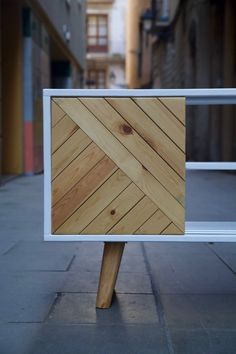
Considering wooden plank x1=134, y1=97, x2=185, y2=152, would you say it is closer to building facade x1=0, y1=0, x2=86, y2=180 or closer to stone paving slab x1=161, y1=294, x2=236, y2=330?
stone paving slab x1=161, y1=294, x2=236, y2=330

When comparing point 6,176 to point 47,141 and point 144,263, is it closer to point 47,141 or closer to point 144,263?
point 144,263

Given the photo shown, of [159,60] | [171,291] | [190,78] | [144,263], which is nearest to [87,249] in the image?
[144,263]

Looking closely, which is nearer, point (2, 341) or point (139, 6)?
point (2, 341)

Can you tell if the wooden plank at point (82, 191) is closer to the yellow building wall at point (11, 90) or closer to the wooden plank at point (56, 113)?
the wooden plank at point (56, 113)

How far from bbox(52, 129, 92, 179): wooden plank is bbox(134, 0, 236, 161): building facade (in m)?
11.7

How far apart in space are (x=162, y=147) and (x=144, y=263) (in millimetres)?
2077

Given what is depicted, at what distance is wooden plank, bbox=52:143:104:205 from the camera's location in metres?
3.52

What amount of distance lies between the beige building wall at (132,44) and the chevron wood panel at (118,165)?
122ft

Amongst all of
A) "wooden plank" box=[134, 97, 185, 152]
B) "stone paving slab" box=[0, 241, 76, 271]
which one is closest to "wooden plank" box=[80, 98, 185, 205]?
"wooden plank" box=[134, 97, 185, 152]

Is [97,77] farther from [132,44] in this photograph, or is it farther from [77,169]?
[77,169]

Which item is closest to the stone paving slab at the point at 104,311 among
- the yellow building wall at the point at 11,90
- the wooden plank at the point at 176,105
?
the wooden plank at the point at 176,105

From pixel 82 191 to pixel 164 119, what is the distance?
0.65 meters

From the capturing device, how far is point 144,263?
5324 mm

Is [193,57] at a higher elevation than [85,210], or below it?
higher
